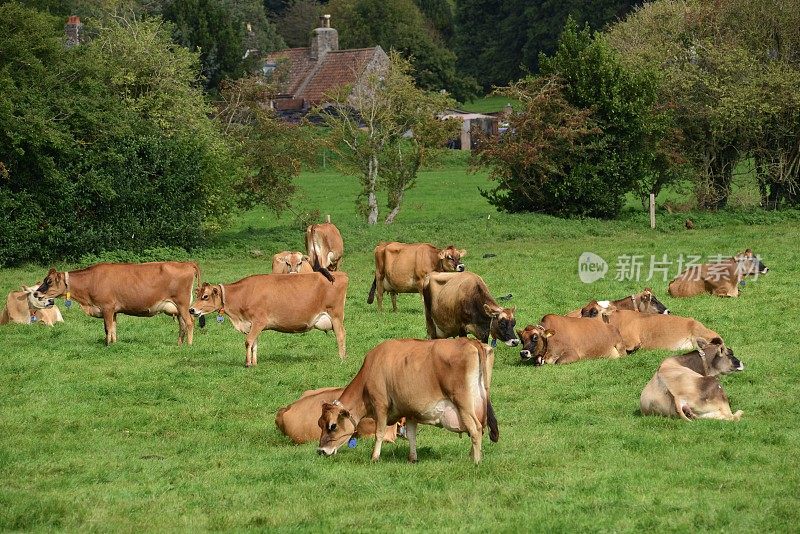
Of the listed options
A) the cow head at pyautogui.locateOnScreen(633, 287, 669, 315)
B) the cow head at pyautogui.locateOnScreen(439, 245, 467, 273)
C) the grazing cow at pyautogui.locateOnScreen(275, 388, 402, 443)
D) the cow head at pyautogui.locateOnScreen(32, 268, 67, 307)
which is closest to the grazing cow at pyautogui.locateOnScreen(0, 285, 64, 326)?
the cow head at pyautogui.locateOnScreen(32, 268, 67, 307)

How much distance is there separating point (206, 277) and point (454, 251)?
326 inches

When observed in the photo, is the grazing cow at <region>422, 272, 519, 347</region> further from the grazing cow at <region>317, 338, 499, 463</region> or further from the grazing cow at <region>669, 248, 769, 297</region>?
the grazing cow at <region>669, 248, 769, 297</region>

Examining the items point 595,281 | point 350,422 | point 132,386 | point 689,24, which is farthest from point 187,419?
point 689,24

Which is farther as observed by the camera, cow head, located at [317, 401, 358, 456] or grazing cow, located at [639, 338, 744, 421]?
grazing cow, located at [639, 338, 744, 421]

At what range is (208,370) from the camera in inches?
685

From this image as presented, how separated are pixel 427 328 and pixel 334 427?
6439mm

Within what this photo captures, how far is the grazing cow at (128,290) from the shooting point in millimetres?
19734

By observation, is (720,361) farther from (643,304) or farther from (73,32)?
(73,32)

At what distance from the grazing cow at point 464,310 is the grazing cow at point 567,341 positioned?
0.44m

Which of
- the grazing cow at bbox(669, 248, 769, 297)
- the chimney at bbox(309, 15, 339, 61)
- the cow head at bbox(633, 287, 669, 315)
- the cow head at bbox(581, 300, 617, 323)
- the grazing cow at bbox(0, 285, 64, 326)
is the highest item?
the chimney at bbox(309, 15, 339, 61)

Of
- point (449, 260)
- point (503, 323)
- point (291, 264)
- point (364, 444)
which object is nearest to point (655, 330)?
point (503, 323)

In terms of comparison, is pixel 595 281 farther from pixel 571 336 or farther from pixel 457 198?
pixel 457 198

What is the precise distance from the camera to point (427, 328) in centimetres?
1816

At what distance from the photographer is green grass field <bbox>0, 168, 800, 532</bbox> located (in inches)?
393
